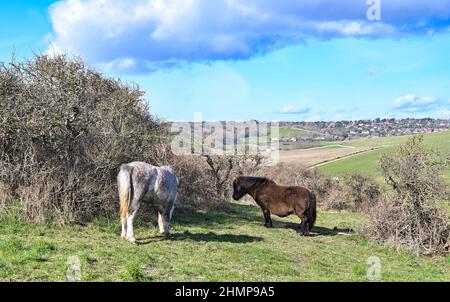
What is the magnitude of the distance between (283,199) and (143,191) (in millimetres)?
5219

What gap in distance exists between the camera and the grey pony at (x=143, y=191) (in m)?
10.0

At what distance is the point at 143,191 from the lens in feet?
33.9

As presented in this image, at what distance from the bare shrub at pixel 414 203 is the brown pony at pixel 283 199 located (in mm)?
1968

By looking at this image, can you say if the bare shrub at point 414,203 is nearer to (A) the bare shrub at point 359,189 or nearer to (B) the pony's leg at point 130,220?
(B) the pony's leg at point 130,220

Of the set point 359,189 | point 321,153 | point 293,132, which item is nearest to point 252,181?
point 359,189

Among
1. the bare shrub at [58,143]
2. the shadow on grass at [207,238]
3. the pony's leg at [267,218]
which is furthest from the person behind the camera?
the pony's leg at [267,218]

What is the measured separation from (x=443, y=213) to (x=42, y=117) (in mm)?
11590

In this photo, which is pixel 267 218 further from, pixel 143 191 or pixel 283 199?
pixel 143 191

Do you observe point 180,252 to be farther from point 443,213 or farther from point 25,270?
point 443,213

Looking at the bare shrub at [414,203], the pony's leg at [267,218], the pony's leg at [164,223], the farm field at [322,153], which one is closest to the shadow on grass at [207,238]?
the pony's leg at [164,223]

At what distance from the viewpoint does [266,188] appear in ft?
47.1

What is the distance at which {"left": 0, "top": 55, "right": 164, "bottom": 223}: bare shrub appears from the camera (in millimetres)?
11625

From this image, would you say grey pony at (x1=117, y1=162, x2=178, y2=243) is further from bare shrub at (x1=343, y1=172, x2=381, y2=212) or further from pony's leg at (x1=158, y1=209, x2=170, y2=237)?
bare shrub at (x1=343, y1=172, x2=381, y2=212)
